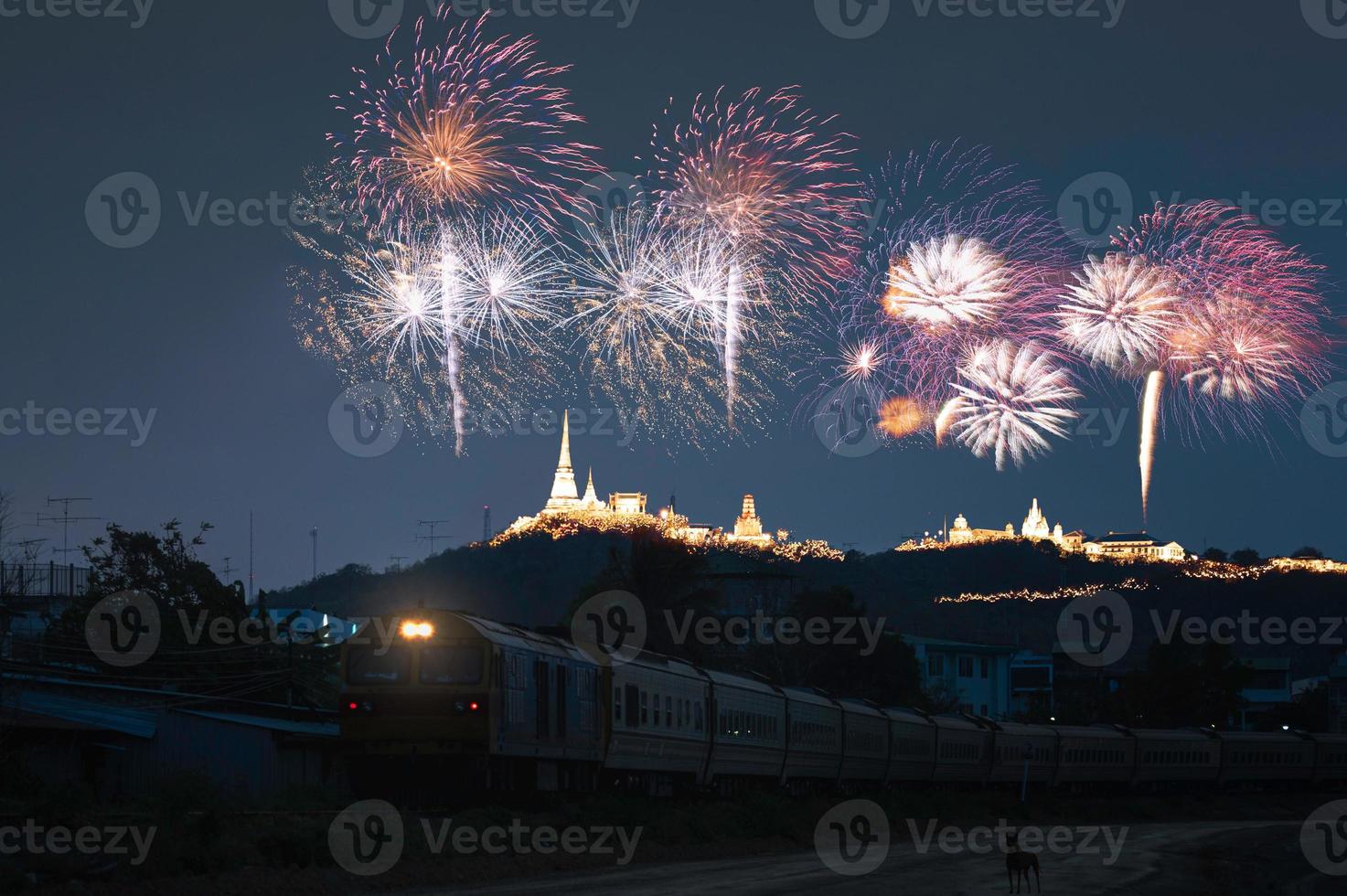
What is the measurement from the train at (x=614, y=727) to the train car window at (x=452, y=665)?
0.9 inches

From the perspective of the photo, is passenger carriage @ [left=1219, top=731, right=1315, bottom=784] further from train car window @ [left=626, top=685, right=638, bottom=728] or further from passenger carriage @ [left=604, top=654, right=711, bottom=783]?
train car window @ [left=626, top=685, right=638, bottom=728]

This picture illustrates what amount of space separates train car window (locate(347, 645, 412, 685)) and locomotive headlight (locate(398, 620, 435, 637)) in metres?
0.28

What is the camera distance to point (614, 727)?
3528cm

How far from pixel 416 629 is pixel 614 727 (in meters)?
6.97

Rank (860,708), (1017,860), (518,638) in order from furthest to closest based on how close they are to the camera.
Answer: (860,708), (518,638), (1017,860)

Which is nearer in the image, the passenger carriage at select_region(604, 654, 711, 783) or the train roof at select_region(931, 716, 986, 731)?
Result: the passenger carriage at select_region(604, 654, 711, 783)

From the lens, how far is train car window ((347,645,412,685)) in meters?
29.8

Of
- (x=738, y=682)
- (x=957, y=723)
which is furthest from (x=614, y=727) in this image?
(x=957, y=723)

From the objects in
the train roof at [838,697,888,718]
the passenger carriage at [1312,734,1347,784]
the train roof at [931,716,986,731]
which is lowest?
the passenger carriage at [1312,734,1347,784]

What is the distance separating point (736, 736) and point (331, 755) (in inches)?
462

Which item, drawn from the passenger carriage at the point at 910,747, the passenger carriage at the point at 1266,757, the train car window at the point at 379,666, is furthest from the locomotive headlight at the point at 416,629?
the passenger carriage at the point at 1266,757

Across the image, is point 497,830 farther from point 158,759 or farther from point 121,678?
point 121,678

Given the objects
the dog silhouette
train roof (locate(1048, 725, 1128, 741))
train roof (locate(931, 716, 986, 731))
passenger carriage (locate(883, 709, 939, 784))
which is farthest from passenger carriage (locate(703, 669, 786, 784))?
train roof (locate(1048, 725, 1128, 741))

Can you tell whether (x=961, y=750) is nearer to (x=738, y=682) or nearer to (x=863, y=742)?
(x=863, y=742)
